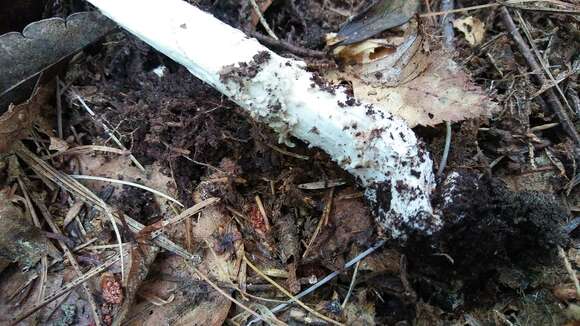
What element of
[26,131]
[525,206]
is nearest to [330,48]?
[525,206]

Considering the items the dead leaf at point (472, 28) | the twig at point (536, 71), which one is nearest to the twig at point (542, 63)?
the twig at point (536, 71)

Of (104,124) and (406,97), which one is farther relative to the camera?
(104,124)

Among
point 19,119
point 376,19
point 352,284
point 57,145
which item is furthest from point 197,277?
point 376,19

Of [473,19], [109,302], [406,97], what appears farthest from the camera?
[473,19]

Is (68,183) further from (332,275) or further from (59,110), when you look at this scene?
(332,275)

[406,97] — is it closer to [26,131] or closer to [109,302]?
[109,302]

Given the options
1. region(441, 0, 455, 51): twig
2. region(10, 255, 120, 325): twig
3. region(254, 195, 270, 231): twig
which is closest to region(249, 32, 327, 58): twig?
region(441, 0, 455, 51): twig

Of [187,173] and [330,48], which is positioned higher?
[330,48]
